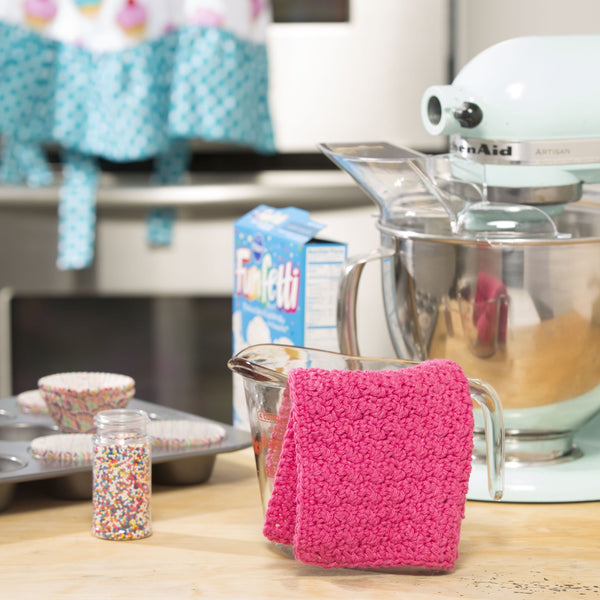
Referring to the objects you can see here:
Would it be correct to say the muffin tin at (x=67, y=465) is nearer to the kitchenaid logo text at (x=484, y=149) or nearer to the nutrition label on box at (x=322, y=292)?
the nutrition label on box at (x=322, y=292)

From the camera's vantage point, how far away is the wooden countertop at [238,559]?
0.65 meters

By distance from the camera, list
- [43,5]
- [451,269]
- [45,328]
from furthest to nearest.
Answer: [45,328] < [43,5] < [451,269]

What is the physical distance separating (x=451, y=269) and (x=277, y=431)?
8.1 inches

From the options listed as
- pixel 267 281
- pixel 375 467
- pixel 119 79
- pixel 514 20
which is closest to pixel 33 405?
pixel 267 281

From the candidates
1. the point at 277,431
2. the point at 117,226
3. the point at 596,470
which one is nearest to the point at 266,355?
the point at 277,431

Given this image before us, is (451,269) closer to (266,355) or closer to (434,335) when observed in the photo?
(434,335)

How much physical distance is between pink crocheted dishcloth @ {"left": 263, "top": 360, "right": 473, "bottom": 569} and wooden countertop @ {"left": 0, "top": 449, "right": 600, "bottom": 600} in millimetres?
23

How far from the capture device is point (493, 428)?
674mm

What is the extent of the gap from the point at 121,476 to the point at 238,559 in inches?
3.9

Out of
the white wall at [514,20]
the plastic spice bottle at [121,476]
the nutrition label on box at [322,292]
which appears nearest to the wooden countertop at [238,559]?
the plastic spice bottle at [121,476]

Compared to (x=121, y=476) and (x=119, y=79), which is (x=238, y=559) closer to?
(x=121, y=476)

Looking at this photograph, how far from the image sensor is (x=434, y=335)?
0.82 m

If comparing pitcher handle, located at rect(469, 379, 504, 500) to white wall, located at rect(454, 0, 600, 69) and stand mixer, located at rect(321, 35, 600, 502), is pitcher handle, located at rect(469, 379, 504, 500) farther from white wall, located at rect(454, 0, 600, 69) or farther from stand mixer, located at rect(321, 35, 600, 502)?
white wall, located at rect(454, 0, 600, 69)

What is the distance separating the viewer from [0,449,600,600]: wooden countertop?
647 mm
